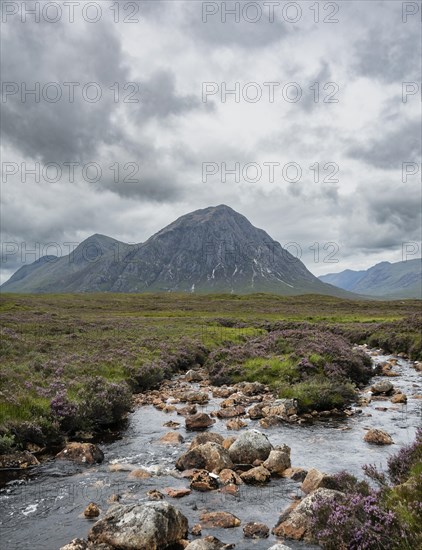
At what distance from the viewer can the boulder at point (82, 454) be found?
532 inches

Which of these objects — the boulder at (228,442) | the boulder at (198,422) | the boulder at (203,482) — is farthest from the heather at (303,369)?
the boulder at (203,482)

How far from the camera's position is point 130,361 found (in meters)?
27.1

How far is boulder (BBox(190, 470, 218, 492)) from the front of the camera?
1165 cm

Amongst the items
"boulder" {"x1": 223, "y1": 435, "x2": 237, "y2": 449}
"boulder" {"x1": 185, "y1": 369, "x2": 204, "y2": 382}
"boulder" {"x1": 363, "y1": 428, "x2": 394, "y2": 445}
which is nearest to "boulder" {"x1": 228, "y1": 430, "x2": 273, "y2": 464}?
"boulder" {"x1": 223, "y1": 435, "x2": 237, "y2": 449}

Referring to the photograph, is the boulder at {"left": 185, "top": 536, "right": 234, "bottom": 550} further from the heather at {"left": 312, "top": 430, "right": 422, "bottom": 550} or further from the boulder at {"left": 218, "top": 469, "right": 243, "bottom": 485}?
the boulder at {"left": 218, "top": 469, "right": 243, "bottom": 485}

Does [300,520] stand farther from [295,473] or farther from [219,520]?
[295,473]

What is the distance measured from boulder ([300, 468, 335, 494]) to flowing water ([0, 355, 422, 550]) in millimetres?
395

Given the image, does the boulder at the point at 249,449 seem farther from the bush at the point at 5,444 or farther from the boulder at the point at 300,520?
A: the bush at the point at 5,444

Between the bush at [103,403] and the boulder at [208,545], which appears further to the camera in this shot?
the bush at [103,403]

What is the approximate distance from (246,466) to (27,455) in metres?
6.96

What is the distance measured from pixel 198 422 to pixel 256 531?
870 centimetres

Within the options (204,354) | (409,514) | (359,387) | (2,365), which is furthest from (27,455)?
(204,354)

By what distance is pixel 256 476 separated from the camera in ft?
40.1

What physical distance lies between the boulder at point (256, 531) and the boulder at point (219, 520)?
0.36 m
